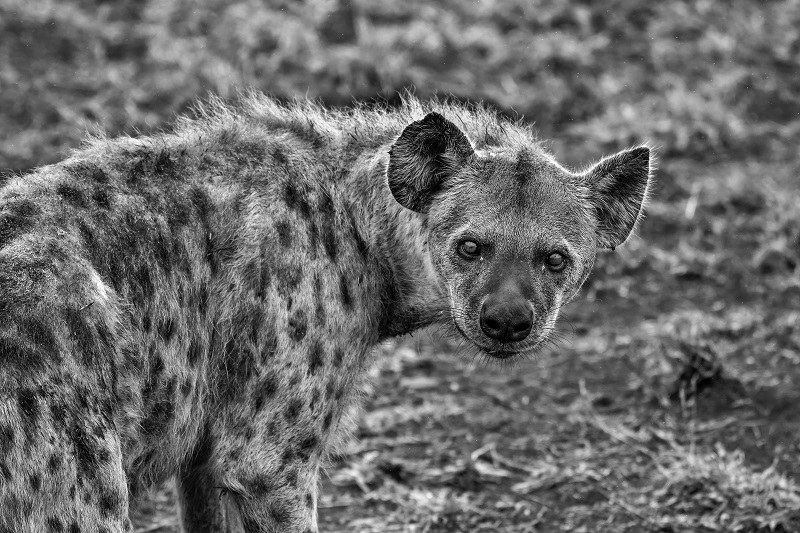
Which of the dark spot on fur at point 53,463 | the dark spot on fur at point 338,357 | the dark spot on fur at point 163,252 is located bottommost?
the dark spot on fur at point 338,357

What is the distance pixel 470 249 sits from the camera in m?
4.52

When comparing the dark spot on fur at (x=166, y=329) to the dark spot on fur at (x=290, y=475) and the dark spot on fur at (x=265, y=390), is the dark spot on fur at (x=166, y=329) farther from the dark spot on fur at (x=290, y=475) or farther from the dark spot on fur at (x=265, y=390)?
the dark spot on fur at (x=290, y=475)

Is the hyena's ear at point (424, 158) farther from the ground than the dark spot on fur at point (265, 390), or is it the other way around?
the hyena's ear at point (424, 158)

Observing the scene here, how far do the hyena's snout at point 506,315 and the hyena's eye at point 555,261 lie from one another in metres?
0.23

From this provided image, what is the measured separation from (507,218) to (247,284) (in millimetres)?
968

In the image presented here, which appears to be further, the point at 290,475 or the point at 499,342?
the point at 499,342

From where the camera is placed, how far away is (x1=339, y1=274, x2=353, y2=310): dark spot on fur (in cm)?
452

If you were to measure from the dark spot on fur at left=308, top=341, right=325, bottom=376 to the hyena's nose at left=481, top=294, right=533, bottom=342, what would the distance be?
583 mm

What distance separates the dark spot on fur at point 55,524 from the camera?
367 centimetres

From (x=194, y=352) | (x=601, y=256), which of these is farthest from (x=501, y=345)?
(x=601, y=256)

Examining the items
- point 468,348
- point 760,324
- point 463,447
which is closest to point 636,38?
point 760,324

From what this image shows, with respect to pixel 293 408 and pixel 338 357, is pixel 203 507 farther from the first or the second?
pixel 338 357

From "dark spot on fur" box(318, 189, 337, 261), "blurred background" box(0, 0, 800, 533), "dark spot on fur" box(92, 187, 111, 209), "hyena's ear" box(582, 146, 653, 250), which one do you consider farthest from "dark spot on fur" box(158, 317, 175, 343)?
"hyena's ear" box(582, 146, 653, 250)

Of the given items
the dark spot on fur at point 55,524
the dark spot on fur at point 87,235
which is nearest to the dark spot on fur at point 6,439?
the dark spot on fur at point 55,524
